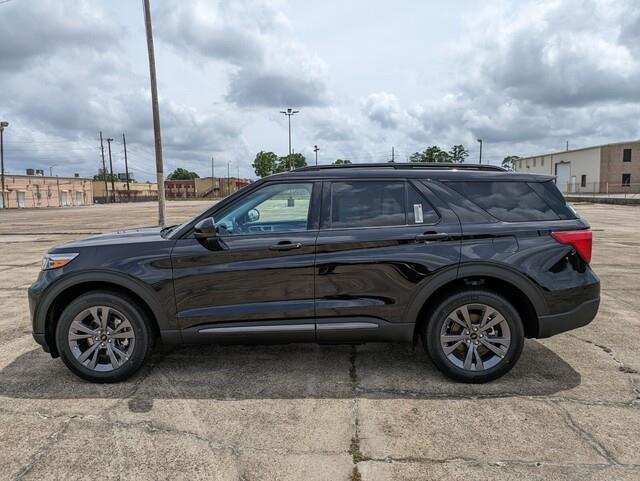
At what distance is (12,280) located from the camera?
838 cm

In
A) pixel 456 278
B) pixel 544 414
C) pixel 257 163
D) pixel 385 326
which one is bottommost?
pixel 544 414

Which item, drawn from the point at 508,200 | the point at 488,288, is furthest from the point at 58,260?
the point at 508,200

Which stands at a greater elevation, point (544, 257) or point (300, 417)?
point (544, 257)

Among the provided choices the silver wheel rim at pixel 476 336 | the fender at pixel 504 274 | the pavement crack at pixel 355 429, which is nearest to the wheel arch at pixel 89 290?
the pavement crack at pixel 355 429

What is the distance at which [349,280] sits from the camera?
12.2 feet

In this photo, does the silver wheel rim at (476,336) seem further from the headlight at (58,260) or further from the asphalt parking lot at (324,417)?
the headlight at (58,260)

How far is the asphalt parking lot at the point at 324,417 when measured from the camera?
274cm

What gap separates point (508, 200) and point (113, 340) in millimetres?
3501

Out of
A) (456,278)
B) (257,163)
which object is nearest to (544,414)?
(456,278)

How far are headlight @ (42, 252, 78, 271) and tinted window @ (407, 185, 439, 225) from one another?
2.79m

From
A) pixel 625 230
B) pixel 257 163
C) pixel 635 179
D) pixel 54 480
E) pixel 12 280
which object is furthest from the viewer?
pixel 257 163

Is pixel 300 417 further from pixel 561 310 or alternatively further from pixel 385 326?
pixel 561 310

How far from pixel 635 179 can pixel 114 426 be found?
6906cm

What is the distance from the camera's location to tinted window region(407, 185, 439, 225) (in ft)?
12.5
